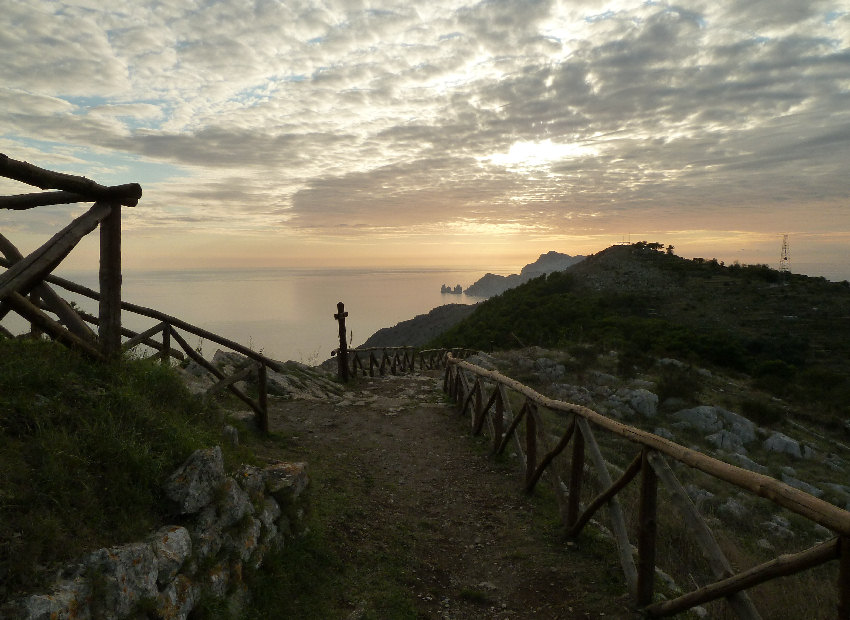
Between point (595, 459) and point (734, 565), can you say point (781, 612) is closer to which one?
point (734, 565)

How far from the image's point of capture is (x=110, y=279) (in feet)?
16.4

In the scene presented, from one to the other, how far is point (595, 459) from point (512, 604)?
163cm

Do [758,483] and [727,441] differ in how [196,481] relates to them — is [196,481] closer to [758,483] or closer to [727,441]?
[758,483]

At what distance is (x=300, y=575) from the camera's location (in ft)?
15.0

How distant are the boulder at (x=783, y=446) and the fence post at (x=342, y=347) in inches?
514

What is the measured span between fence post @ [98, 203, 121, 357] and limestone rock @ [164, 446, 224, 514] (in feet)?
5.92

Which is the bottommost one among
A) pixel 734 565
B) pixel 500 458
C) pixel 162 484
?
pixel 734 565

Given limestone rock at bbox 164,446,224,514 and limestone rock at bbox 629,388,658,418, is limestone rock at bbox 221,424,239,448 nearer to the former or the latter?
limestone rock at bbox 164,446,224,514

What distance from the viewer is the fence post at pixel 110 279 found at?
4.96 metres

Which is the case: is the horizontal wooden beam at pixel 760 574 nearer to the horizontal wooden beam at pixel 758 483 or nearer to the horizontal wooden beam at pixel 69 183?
the horizontal wooden beam at pixel 758 483

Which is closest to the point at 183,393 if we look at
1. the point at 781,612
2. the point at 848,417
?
the point at 781,612

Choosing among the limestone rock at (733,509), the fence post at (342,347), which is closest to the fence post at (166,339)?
the fence post at (342,347)

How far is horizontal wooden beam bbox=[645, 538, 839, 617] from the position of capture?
2.64 metres

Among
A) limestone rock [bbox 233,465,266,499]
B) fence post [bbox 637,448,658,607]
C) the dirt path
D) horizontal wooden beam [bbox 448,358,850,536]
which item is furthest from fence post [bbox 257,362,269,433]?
fence post [bbox 637,448,658,607]
